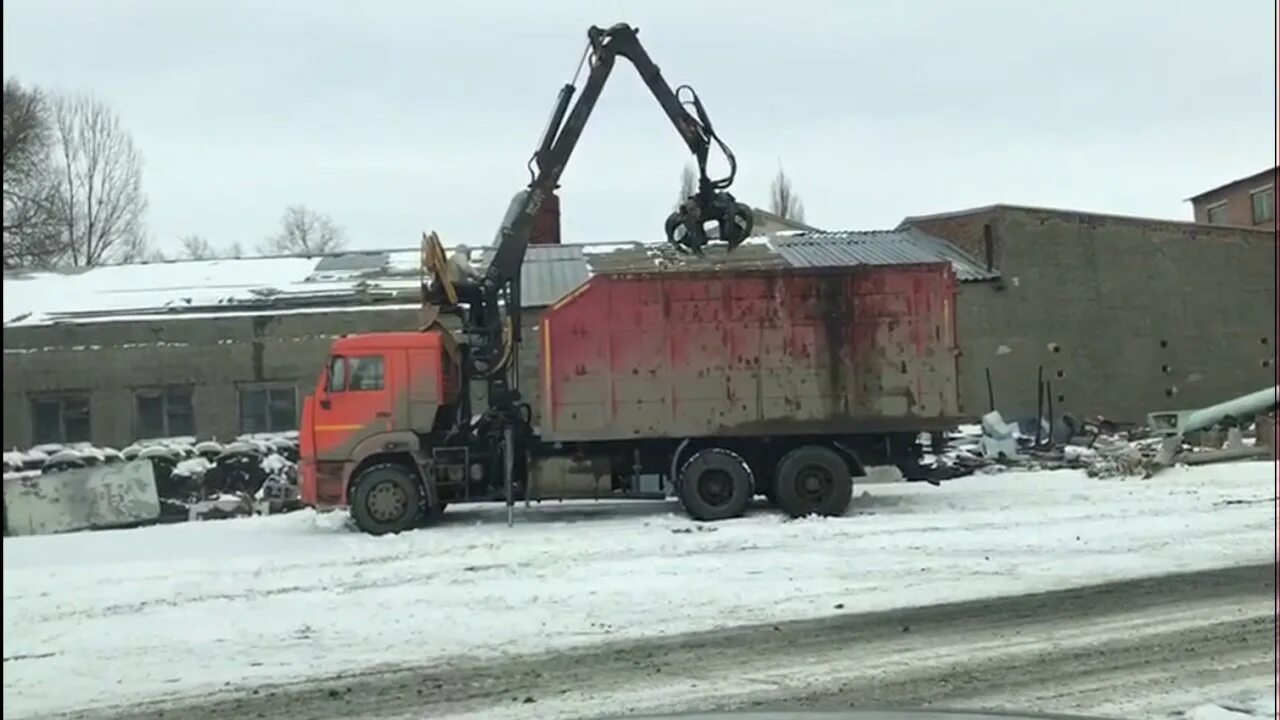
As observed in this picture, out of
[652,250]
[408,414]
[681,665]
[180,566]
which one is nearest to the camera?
[681,665]

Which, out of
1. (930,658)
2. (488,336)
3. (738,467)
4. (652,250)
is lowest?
(930,658)

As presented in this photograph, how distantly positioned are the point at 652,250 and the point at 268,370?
9.80 metres

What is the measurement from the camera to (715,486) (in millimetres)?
17953

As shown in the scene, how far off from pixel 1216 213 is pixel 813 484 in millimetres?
43704

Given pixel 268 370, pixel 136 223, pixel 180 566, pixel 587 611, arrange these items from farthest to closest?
pixel 136 223 → pixel 268 370 → pixel 180 566 → pixel 587 611

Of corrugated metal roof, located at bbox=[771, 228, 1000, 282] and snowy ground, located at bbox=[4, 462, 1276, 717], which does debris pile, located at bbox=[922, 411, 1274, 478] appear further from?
corrugated metal roof, located at bbox=[771, 228, 1000, 282]

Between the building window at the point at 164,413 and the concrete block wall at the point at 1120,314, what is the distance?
19.2 meters

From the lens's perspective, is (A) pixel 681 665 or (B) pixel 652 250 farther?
(B) pixel 652 250

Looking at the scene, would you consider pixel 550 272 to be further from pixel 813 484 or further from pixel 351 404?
pixel 813 484

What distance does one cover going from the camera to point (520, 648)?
9.65 metres

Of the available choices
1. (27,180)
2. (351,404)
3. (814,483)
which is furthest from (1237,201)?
(27,180)

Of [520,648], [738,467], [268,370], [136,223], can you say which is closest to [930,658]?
[520,648]

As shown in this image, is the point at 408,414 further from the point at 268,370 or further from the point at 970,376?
the point at 970,376

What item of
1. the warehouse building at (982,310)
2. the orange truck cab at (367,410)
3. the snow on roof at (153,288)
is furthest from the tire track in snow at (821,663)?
the snow on roof at (153,288)
